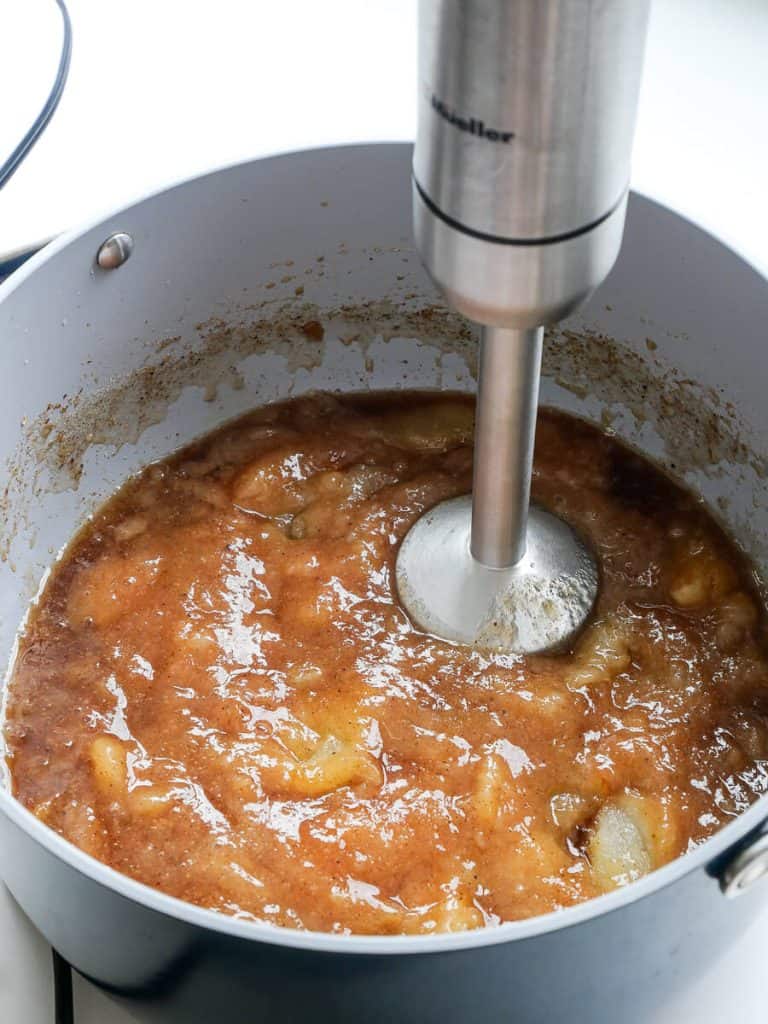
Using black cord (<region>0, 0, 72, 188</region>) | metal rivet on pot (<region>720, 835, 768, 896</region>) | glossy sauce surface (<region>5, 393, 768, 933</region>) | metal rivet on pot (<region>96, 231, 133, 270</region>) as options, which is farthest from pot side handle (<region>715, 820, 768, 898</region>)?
black cord (<region>0, 0, 72, 188</region>)

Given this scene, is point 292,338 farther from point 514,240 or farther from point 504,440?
point 514,240

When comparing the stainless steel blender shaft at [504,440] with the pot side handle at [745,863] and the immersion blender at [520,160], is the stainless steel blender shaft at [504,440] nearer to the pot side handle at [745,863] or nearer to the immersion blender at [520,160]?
the immersion blender at [520,160]

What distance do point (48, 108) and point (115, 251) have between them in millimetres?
355

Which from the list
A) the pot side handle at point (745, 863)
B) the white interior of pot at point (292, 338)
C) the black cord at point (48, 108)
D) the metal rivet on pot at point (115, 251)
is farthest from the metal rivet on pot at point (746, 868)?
the black cord at point (48, 108)

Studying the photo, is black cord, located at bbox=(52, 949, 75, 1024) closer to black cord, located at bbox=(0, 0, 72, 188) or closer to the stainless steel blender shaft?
the stainless steel blender shaft

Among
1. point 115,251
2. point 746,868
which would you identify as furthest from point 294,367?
point 746,868

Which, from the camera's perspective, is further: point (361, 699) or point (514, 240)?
point (361, 699)

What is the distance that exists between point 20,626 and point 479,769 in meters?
0.39

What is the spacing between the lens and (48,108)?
1.28 m

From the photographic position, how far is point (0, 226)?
1.21 metres

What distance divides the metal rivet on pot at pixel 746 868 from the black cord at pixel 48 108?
0.92 metres

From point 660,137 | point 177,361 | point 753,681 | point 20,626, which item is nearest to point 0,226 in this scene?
point 177,361

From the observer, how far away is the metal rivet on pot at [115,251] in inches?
39.2

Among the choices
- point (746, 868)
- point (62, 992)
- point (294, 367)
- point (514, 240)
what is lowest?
point (62, 992)
